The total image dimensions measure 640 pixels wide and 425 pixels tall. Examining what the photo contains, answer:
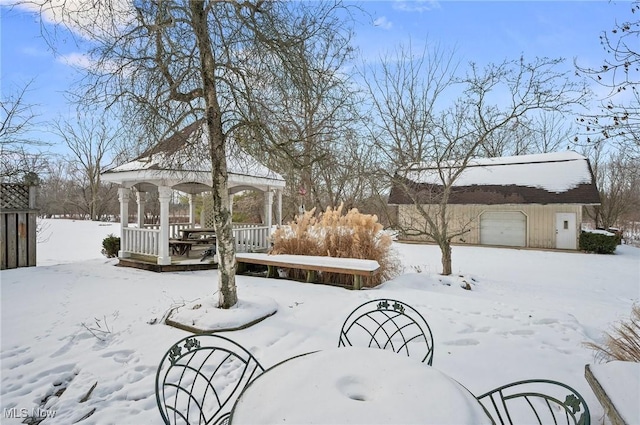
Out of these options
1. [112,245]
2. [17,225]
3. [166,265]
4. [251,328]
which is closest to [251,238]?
[166,265]

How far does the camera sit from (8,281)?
6.19m

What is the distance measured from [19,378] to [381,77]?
29.7 feet

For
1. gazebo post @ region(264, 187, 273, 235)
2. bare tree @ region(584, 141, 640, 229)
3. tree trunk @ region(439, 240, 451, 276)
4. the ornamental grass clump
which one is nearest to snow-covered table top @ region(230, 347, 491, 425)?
the ornamental grass clump

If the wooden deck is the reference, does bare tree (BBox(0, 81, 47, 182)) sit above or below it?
above

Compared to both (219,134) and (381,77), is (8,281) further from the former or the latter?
(381,77)

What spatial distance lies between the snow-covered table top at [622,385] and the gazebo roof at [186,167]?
494 centimetres

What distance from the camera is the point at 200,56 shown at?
4172 mm

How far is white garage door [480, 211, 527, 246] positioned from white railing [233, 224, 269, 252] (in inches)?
435

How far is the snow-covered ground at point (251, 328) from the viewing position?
270 cm

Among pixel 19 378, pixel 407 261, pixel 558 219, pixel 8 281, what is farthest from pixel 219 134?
pixel 558 219

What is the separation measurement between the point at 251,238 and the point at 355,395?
8.25 meters

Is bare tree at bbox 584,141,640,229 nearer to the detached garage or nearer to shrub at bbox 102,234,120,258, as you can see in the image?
the detached garage

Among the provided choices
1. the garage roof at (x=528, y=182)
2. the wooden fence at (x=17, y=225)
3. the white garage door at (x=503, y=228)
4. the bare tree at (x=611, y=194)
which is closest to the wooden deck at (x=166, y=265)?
the wooden fence at (x=17, y=225)

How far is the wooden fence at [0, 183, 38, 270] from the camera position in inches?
287
